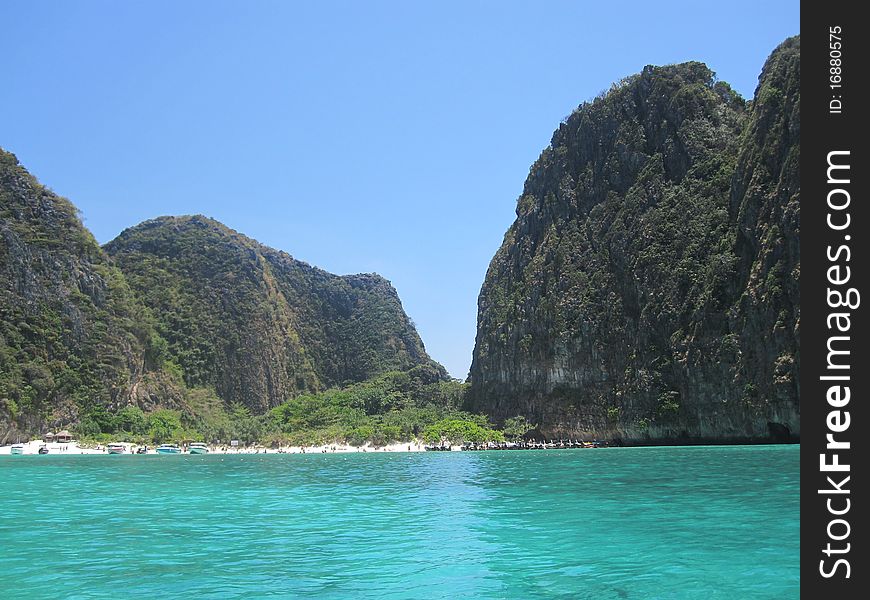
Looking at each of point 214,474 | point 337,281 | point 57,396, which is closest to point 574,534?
point 214,474

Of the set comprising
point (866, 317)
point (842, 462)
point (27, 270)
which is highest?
point (27, 270)

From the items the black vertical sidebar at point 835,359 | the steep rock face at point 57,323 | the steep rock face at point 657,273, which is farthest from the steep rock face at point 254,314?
the black vertical sidebar at point 835,359

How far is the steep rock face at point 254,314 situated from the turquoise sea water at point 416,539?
338ft

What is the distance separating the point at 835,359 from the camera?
711cm

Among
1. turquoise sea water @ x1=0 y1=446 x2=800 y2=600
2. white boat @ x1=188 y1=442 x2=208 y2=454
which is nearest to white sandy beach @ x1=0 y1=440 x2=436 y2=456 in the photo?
white boat @ x1=188 y1=442 x2=208 y2=454

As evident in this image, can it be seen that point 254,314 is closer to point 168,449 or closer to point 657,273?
point 168,449

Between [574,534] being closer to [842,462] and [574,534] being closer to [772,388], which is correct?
[842,462]

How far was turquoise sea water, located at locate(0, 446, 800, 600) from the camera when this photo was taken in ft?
43.0

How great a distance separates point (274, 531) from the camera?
2052 cm

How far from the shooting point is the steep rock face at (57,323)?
8556 centimetres

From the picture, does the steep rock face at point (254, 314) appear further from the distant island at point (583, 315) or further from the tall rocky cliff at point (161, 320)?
the distant island at point (583, 315)

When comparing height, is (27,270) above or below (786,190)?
below

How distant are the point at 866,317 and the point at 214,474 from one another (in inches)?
1778

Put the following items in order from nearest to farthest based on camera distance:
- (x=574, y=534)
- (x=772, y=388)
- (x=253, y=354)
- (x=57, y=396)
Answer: (x=574, y=534) → (x=772, y=388) → (x=57, y=396) → (x=253, y=354)
